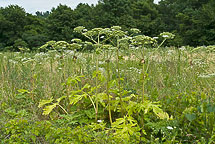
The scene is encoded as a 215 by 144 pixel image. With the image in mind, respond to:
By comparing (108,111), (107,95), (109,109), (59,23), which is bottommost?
(108,111)

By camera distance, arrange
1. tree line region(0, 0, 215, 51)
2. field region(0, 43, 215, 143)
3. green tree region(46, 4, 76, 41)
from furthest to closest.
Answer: green tree region(46, 4, 76, 41)
tree line region(0, 0, 215, 51)
field region(0, 43, 215, 143)

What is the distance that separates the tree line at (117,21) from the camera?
29188 millimetres

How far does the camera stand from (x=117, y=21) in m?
31.4

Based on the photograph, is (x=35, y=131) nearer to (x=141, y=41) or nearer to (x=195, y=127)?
(x=141, y=41)

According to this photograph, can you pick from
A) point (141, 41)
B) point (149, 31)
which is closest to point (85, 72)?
point (141, 41)

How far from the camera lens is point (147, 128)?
9.94 ft

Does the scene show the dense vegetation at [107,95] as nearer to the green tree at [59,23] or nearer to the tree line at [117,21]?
the tree line at [117,21]

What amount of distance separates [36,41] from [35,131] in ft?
103

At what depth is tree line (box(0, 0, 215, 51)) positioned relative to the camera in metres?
29.2

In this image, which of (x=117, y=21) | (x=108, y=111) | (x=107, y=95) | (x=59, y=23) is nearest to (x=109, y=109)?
(x=107, y=95)

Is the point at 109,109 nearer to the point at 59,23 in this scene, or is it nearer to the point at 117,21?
the point at 117,21

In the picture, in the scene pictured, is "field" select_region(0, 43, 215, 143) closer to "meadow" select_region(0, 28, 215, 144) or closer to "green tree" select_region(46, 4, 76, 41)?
"meadow" select_region(0, 28, 215, 144)

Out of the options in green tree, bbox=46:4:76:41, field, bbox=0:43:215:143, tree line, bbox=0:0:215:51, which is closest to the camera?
field, bbox=0:43:215:143

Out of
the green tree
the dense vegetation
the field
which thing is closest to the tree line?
the green tree
